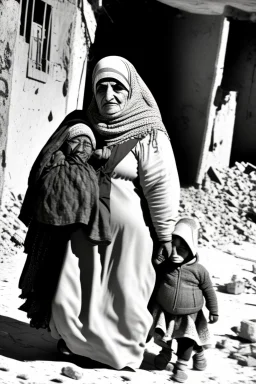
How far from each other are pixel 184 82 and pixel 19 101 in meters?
3.65

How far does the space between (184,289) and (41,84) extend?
4.93 metres

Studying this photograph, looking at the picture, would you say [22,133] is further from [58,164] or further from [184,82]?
[58,164]

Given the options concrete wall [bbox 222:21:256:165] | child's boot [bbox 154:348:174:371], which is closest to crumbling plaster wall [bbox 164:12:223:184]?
concrete wall [bbox 222:21:256:165]

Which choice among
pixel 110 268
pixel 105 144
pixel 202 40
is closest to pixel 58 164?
pixel 105 144

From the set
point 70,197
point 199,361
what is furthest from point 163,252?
point 199,361

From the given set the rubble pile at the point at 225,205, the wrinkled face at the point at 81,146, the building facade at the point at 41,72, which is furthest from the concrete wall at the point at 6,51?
the rubble pile at the point at 225,205

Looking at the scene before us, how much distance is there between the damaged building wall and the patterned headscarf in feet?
13.5

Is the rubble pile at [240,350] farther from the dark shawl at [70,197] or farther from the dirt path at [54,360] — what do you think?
the dark shawl at [70,197]

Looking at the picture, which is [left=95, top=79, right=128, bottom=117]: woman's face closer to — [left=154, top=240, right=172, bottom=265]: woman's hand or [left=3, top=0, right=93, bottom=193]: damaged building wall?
[left=154, top=240, right=172, bottom=265]: woman's hand

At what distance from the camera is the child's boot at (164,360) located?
452 cm

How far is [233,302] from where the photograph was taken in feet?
22.8

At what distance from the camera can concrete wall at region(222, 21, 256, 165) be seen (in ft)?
40.8

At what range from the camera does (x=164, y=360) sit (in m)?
4.51

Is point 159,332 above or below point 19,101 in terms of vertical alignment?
below
